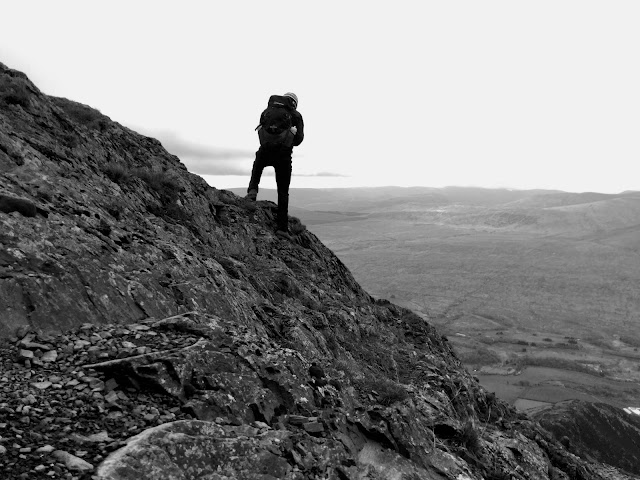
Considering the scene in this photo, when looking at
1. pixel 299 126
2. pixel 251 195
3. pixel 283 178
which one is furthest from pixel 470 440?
pixel 251 195

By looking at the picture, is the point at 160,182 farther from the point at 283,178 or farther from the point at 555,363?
the point at 555,363

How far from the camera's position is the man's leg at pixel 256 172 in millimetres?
18844

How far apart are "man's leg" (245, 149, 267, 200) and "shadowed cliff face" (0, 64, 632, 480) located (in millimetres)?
2658

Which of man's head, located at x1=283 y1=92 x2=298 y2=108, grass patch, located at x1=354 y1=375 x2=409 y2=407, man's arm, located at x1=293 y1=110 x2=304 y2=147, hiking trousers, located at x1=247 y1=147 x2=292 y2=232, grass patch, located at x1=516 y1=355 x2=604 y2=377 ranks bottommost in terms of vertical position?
grass patch, located at x1=516 y1=355 x2=604 y2=377

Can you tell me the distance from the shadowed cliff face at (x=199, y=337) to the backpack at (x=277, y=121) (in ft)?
13.0

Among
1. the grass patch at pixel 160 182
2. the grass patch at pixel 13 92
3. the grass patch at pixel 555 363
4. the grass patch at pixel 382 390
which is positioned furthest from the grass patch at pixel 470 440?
the grass patch at pixel 555 363

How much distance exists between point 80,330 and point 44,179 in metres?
4.96

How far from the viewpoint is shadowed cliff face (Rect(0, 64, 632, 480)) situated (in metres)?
6.86

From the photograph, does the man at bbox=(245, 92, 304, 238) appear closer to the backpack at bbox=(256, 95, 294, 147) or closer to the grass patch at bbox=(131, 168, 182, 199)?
the backpack at bbox=(256, 95, 294, 147)

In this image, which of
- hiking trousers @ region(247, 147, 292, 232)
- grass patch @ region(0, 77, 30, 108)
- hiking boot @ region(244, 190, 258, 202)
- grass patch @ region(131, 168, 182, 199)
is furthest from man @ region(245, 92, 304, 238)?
grass patch @ region(0, 77, 30, 108)

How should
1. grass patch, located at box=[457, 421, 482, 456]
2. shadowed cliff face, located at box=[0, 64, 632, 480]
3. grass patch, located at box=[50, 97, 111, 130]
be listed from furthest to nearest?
grass patch, located at box=[50, 97, 111, 130] → grass patch, located at box=[457, 421, 482, 456] → shadowed cliff face, located at box=[0, 64, 632, 480]

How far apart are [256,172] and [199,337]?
12.3 meters

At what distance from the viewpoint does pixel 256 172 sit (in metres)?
19.7

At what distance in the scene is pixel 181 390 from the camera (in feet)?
23.2
